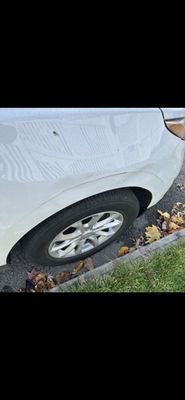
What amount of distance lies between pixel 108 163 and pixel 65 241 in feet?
2.00

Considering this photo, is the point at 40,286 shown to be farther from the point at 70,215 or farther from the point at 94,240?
the point at 70,215

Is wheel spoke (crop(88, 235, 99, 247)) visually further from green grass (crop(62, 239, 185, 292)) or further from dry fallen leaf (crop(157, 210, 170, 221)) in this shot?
dry fallen leaf (crop(157, 210, 170, 221))

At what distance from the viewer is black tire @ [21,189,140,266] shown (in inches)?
79.2

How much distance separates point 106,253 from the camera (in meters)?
2.71

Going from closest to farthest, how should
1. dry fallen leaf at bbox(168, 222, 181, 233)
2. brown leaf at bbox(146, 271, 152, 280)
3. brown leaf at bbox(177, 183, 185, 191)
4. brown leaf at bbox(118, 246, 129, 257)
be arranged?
brown leaf at bbox(146, 271, 152, 280), brown leaf at bbox(118, 246, 129, 257), dry fallen leaf at bbox(168, 222, 181, 233), brown leaf at bbox(177, 183, 185, 191)

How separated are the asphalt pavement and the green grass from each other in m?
0.22

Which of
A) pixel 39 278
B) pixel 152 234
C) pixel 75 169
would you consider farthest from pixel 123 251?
pixel 75 169

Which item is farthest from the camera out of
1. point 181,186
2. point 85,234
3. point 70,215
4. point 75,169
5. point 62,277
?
point 181,186

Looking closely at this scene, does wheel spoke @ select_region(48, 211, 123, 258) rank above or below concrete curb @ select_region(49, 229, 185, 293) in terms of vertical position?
above

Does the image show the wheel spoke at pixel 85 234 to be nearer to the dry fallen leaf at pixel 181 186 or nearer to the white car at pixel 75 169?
the white car at pixel 75 169

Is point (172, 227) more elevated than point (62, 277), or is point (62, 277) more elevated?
point (172, 227)

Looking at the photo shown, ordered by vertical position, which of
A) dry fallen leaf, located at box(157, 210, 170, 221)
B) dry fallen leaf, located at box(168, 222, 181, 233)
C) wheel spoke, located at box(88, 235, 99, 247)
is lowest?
wheel spoke, located at box(88, 235, 99, 247)

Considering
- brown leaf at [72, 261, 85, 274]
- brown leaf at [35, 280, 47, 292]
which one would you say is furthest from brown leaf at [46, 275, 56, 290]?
brown leaf at [72, 261, 85, 274]

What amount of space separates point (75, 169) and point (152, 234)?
117 cm
